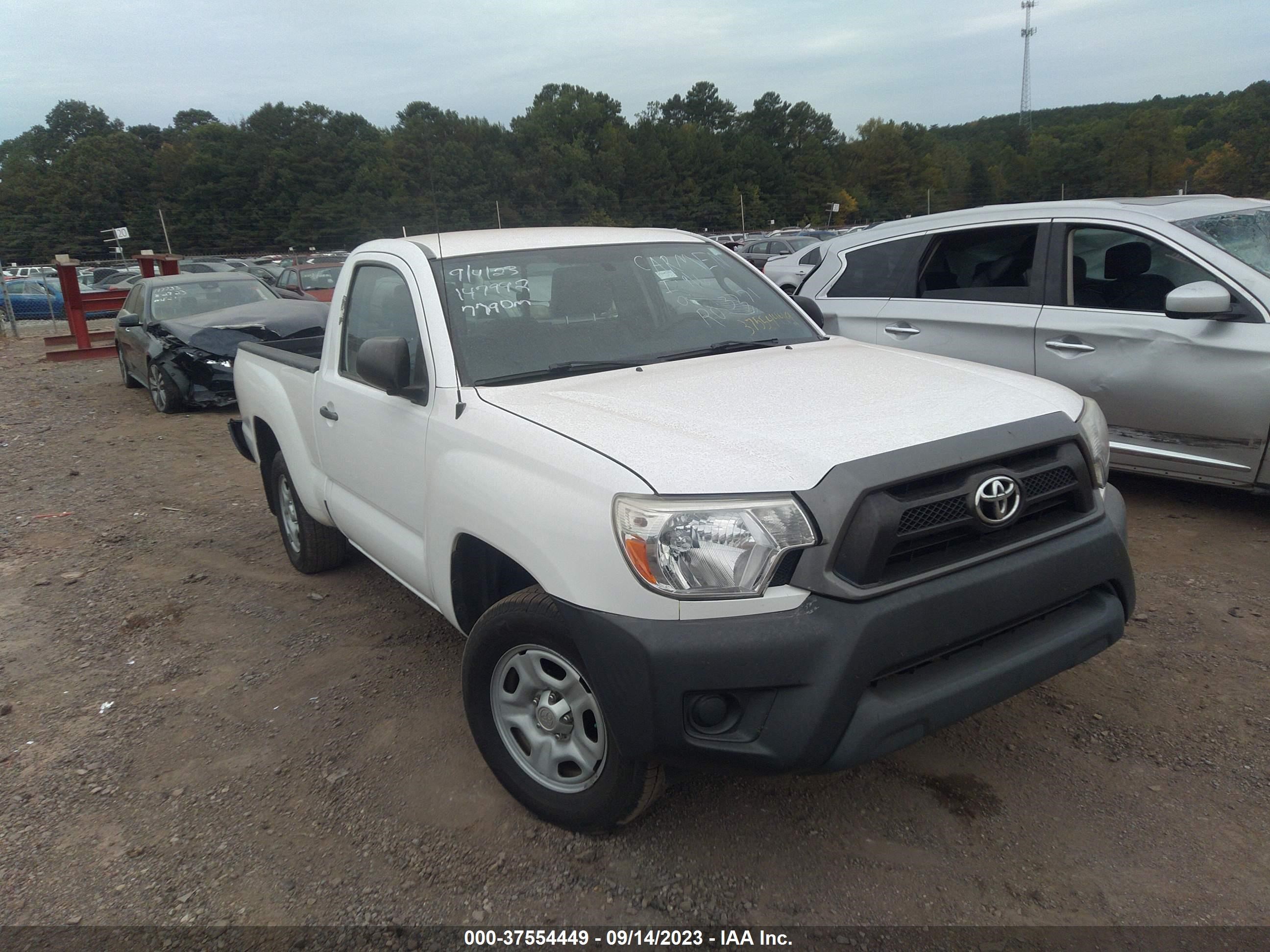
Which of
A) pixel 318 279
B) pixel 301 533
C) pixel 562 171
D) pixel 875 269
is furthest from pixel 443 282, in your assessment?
pixel 562 171

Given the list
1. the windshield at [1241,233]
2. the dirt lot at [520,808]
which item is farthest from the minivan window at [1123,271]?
the dirt lot at [520,808]

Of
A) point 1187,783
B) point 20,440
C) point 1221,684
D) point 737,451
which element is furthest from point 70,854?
point 20,440

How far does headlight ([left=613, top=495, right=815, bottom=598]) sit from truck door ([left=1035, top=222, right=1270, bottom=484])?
3.59 meters

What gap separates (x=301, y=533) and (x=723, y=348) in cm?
277

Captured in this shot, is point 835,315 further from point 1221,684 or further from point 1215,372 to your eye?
point 1221,684

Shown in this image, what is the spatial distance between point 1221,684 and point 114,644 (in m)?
4.91

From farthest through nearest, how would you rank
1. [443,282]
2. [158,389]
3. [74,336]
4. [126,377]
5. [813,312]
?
[74,336] → [126,377] → [158,389] → [813,312] → [443,282]

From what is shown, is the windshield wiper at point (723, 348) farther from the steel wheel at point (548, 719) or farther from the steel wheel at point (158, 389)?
the steel wheel at point (158, 389)

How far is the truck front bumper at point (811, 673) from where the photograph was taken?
2.15 meters

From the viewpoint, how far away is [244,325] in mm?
10375

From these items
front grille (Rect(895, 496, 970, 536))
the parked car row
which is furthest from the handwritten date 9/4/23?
the parked car row

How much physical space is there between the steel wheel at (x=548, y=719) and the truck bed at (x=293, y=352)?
224 centimetres

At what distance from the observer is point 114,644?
4.45m

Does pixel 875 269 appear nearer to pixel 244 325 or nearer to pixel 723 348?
pixel 723 348
